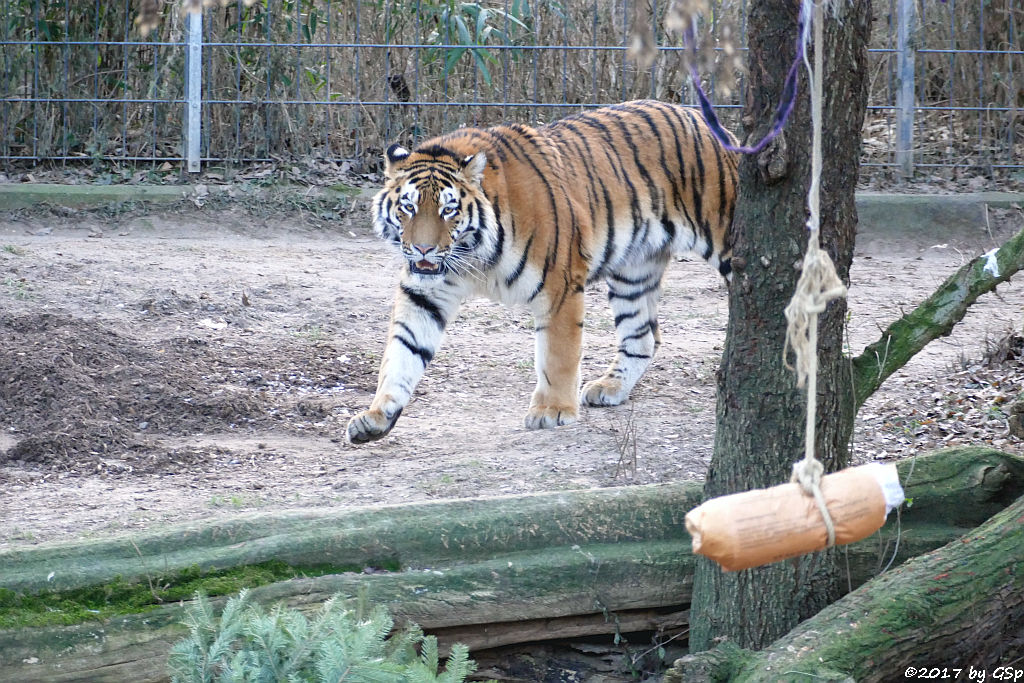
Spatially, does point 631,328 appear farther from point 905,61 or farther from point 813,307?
point 905,61

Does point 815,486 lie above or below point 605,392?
above

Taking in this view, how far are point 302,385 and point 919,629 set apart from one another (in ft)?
11.7

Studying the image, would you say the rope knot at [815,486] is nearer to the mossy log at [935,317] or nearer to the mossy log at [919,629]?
the mossy log at [919,629]

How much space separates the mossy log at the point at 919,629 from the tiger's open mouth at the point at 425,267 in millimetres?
2532

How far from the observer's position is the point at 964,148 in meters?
9.16

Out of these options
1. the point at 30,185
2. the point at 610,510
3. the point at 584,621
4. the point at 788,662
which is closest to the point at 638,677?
the point at 584,621

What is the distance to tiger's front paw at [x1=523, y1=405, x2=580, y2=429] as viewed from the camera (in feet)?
15.8

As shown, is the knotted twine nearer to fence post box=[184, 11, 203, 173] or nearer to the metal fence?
the metal fence

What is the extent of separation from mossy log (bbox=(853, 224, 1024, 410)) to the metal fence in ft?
19.1

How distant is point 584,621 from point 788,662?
82 cm

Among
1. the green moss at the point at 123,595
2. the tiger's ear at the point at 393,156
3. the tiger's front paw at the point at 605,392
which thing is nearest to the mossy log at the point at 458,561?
the green moss at the point at 123,595

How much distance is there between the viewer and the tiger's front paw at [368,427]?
455cm

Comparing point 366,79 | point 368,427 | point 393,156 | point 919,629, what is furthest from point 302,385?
point 366,79

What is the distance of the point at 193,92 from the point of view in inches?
347
